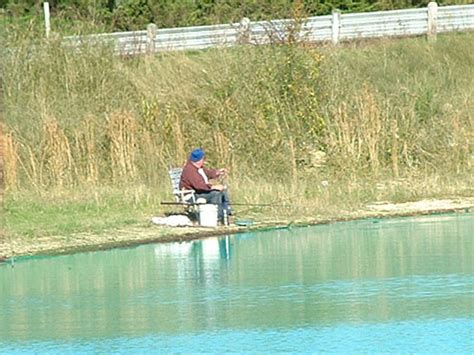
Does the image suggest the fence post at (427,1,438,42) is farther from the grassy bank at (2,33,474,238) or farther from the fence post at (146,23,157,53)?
the fence post at (146,23,157,53)

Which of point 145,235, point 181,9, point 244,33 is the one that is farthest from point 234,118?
point 181,9

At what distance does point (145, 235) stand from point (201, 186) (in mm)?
1576

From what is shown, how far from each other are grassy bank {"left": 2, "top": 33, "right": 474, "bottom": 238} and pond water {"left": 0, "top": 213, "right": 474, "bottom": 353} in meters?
2.70

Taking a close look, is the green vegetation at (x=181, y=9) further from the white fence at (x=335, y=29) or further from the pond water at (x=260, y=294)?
the pond water at (x=260, y=294)

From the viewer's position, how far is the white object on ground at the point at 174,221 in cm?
1881

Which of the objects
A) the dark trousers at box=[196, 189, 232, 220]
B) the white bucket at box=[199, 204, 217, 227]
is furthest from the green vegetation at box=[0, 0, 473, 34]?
the white bucket at box=[199, 204, 217, 227]

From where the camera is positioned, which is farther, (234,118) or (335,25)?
(335,25)

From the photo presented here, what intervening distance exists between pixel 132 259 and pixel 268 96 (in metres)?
9.56

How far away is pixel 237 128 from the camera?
25172 mm

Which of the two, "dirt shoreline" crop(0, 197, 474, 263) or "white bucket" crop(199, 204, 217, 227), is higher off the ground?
"white bucket" crop(199, 204, 217, 227)

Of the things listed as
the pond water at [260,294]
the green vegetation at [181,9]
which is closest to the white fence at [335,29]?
the green vegetation at [181,9]

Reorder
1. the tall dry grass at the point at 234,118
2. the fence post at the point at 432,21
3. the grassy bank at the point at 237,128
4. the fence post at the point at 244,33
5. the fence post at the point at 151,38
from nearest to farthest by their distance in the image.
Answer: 1. the grassy bank at the point at 237,128
2. the tall dry grass at the point at 234,118
3. the fence post at the point at 244,33
4. the fence post at the point at 151,38
5. the fence post at the point at 432,21

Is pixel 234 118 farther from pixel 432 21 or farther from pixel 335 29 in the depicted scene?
pixel 432 21

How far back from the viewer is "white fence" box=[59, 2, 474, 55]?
30000 mm
